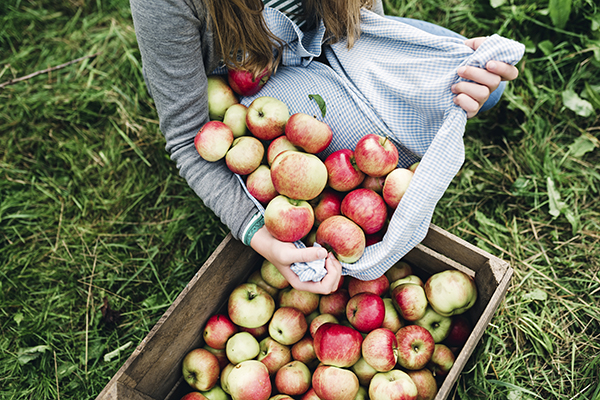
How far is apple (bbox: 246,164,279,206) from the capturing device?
1700mm

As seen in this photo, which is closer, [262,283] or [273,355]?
[273,355]

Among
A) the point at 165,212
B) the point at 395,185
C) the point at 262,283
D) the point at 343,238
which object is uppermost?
the point at 395,185

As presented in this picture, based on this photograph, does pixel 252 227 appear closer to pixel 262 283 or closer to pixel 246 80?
pixel 262 283

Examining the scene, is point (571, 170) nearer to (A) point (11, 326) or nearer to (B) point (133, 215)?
(B) point (133, 215)

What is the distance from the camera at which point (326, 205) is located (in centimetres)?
169

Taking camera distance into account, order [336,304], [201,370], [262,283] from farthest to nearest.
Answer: [262,283] → [336,304] → [201,370]

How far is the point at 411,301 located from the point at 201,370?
37.6 inches

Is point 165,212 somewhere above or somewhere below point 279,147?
below

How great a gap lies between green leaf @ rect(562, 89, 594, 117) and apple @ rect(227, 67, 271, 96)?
196cm

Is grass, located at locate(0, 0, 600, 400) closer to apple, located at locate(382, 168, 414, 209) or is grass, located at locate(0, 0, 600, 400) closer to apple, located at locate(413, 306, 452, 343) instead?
apple, located at locate(413, 306, 452, 343)

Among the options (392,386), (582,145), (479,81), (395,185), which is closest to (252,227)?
(395,185)

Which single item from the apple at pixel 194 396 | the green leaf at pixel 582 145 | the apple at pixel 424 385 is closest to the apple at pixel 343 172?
the apple at pixel 424 385

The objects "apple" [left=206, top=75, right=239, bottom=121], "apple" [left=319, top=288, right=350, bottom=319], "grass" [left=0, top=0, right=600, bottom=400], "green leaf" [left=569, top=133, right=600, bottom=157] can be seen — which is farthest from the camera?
"green leaf" [left=569, top=133, right=600, bottom=157]

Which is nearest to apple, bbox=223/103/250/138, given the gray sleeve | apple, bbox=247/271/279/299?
the gray sleeve
